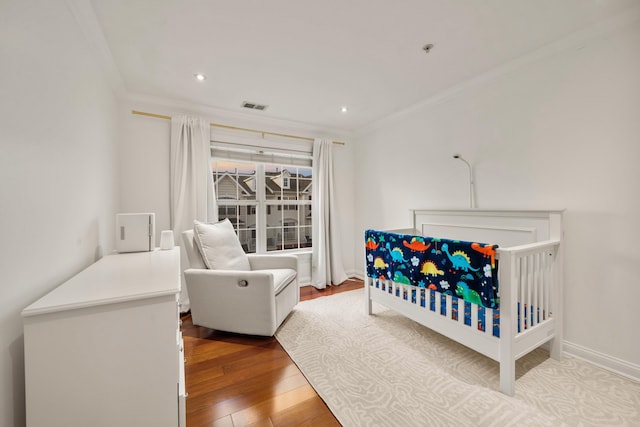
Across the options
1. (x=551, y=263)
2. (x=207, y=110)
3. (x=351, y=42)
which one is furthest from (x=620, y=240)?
(x=207, y=110)

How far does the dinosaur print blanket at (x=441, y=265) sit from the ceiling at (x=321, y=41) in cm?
139

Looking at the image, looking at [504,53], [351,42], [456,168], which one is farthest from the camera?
[456,168]

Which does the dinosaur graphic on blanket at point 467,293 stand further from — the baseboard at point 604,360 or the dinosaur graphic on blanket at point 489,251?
the baseboard at point 604,360

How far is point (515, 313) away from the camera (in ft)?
4.89

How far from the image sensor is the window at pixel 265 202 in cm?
328

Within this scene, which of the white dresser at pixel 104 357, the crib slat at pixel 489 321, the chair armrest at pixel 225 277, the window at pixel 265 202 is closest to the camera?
the white dresser at pixel 104 357

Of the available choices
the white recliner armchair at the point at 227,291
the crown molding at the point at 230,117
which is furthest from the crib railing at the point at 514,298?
the crown molding at the point at 230,117

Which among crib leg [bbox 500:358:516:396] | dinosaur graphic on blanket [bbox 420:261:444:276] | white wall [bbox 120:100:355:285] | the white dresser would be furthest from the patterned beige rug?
white wall [bbox 120:100:355:285]

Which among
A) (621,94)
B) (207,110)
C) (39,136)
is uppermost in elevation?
(207,110)

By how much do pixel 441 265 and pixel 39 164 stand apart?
220cm

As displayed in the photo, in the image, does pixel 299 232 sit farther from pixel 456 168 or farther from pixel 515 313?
pixel 515 313

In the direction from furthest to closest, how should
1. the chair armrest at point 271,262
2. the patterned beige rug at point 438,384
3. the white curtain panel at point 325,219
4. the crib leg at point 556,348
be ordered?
the white curtain panel at point 325,219, the chair armrest at point 271,262, the crib leg at point 556,348, the patterned beige rug at point 438,384

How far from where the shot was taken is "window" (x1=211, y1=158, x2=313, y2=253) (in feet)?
10.8

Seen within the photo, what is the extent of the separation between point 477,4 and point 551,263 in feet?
5.74
